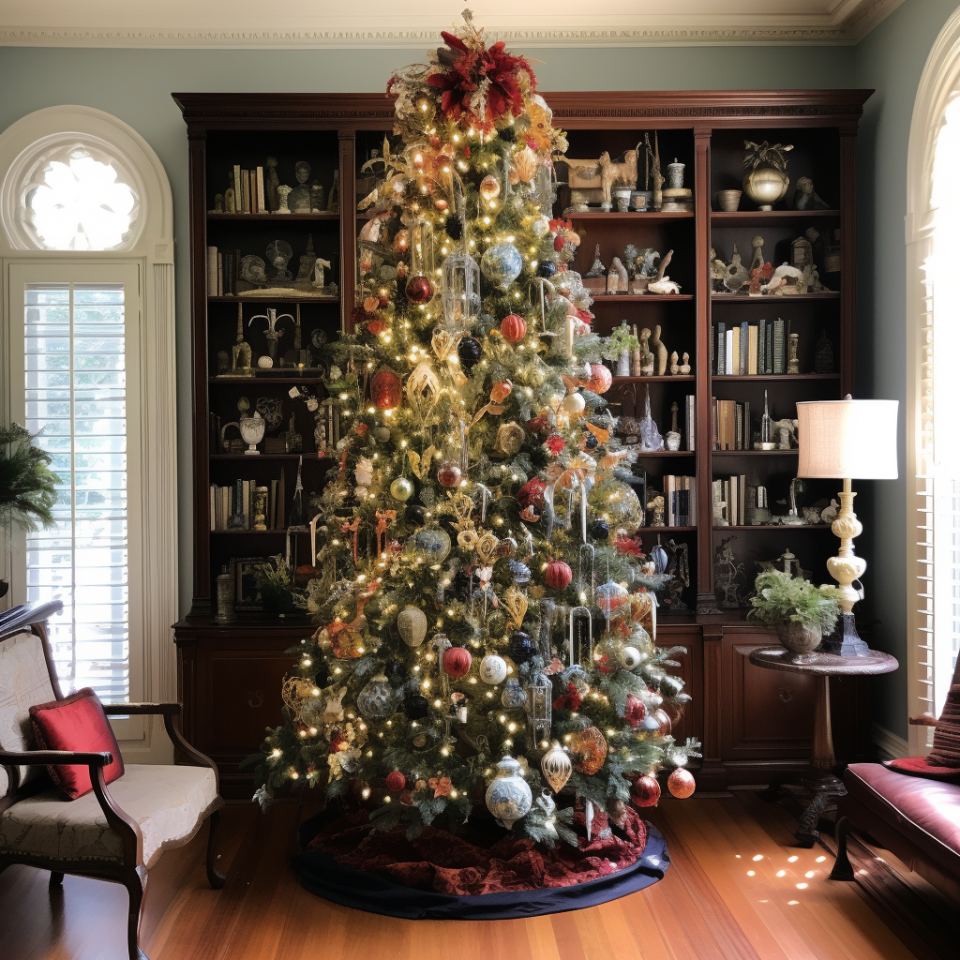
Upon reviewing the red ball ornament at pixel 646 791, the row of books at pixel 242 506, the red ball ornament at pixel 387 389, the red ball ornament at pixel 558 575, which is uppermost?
the red ball ornament at pixel 387 389

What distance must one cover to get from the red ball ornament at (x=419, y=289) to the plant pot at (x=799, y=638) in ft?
6.26

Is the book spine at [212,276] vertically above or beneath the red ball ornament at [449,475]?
above

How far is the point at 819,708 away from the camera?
3.78 meters

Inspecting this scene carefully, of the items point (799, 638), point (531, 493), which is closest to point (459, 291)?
point (531, 493)

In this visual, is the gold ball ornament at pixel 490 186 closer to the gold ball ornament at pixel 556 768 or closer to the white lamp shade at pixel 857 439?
the white lamp shade at pixel 857 439

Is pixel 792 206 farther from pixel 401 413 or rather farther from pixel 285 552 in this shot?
pixel 285 552

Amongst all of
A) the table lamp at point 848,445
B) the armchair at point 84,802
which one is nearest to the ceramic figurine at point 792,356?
the table lamp at point 848,445

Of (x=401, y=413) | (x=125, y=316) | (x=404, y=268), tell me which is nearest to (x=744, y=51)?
(x=404, y=268)

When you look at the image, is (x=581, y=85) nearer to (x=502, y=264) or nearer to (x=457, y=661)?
(x=502, y=264)

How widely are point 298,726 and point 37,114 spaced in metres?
3.16

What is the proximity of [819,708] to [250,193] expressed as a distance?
11.3 ft

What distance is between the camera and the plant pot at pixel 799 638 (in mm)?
3594

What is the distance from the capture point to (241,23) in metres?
4.36

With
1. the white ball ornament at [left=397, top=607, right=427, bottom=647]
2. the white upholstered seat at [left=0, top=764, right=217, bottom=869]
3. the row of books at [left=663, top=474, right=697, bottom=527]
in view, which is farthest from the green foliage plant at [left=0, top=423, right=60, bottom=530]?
the row of books at [left=663, top=474, right=697, bottom=527]
